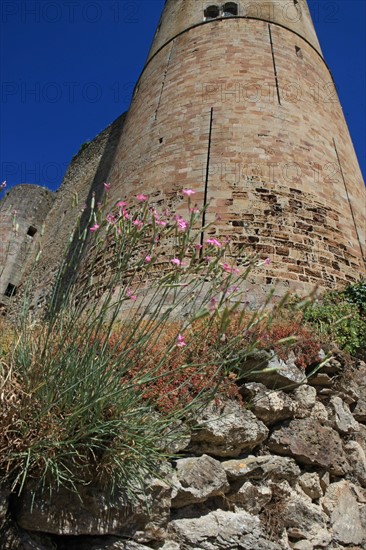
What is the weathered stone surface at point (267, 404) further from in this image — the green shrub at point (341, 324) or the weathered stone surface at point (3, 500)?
the weathered stone surface at point (3, 500)

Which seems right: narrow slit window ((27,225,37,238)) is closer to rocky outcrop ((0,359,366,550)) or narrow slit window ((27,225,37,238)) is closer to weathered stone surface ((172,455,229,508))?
rocky outcrop ((0,359,366,550))

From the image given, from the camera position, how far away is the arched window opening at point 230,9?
31.8ft

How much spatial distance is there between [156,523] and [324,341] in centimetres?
243

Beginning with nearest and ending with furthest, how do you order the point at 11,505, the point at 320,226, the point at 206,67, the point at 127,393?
the point at 11,505 < the point at 127,393 < the point at 320,226 < the point at 206,67

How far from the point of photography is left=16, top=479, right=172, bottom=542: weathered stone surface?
9.20 feet

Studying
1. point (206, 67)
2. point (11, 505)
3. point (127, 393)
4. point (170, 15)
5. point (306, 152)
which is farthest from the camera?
point (170, 15)

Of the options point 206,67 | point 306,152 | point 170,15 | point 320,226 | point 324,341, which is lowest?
point 324,341

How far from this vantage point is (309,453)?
13.1 ft

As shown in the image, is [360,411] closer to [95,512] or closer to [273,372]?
[273,372]

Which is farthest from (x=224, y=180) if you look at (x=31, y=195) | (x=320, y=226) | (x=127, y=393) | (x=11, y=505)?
(x=31, y=195)

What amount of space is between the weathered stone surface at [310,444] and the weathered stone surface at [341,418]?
14 cm

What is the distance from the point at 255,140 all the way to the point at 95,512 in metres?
5.85

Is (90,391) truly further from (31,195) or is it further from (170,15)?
(31,195)

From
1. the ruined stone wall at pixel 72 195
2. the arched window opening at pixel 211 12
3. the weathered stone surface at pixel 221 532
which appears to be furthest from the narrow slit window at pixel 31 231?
the weathered stone surface at pixel 221 532
